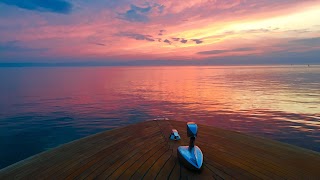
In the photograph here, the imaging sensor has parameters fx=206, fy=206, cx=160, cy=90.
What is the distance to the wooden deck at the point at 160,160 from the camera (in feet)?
14.4

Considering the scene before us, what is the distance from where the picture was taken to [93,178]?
4227 millimetres

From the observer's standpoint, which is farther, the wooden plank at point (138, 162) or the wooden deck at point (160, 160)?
the wooden deck at point (160, 160)

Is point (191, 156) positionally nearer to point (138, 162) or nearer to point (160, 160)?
point (160, 160)

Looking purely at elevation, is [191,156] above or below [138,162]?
above

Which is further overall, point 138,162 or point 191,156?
point 138,162

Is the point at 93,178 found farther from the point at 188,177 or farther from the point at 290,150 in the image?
the point at 290,150

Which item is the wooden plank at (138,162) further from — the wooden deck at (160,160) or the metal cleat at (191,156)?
the metal cleat at (191,156)

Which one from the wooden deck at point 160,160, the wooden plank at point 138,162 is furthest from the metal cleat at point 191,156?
the wooden plank at point 138,162

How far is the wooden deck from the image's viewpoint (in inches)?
172

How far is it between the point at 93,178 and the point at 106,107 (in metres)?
19.2

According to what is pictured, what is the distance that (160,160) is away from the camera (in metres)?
4.93

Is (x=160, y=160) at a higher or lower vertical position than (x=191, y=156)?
lower

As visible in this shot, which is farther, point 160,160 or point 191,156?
point 160,160

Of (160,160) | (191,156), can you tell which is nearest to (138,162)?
(160,160)
